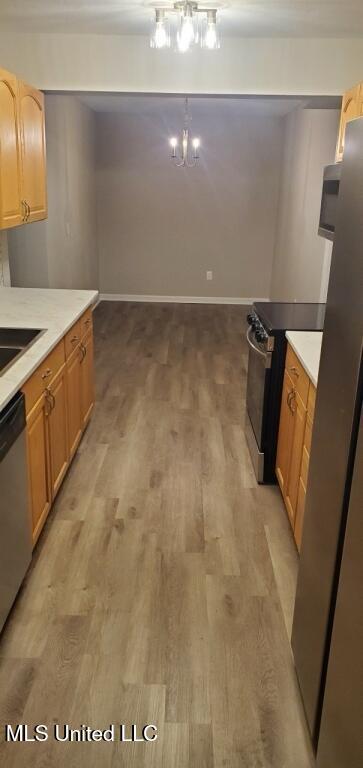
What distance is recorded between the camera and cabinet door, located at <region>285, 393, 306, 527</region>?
257 cm

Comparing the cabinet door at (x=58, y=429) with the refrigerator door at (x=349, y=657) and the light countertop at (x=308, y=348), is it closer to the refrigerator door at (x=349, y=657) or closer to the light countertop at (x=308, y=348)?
the light countertop at (x=308, y=348)

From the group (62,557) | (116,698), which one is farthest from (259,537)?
(116,698)

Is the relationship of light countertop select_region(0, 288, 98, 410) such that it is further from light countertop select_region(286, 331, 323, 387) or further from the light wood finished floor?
light countertop select_region(286, 331, 323, 387)

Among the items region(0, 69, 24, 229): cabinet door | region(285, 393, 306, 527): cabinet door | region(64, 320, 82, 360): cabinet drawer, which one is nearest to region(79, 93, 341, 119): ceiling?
region(0, 69, 24, 229): cabinet door

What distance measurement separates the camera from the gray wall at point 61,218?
5508 mm

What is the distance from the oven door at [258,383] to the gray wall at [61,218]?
9.09 feet

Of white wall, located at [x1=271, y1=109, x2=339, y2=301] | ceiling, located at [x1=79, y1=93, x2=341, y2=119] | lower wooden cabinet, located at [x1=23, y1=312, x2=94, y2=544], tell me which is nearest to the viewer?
lower wooden cabinet, located at [x1=23, y1=312, x2=94, y2=544]

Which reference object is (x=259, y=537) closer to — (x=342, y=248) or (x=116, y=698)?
(x=116, y=698)

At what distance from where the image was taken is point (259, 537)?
2.79m

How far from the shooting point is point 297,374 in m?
2.69

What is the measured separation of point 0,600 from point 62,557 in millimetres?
598

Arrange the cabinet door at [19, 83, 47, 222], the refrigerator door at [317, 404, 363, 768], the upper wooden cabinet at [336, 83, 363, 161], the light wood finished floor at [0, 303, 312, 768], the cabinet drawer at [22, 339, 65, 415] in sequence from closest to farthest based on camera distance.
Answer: the refrigerator door at [317, 404, 363, 768] → the light wood finished floor at [0, 303, 312, 768] → the cabinet drawer at [22, 339, 65, 415] → the upper wooden cabinet at [336, 83, 363, 161] → the cabinet door at [19, 83, 47, 222]

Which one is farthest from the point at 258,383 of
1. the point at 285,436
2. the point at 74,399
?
the point at 74,399

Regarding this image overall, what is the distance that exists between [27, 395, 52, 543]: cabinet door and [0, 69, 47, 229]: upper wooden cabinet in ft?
3.30
